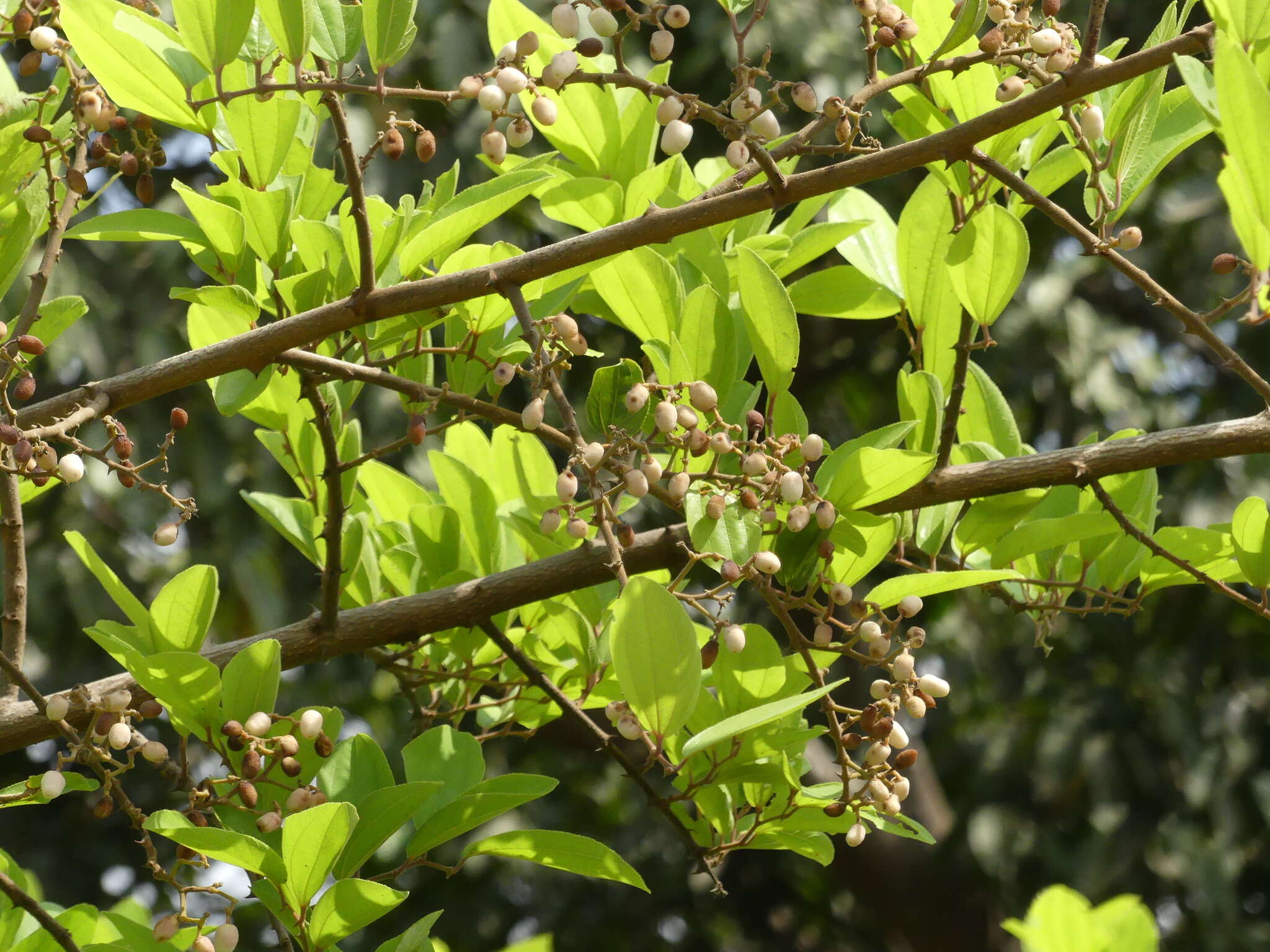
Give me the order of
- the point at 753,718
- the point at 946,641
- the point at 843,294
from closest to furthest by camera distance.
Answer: the point at 753,718 < the point at 843,294 < the point at 946,641

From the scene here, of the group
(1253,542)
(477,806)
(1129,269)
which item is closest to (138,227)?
(477,806)

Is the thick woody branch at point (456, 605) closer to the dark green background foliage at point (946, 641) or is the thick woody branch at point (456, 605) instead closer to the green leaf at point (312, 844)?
the green leaf at point (312, 844)

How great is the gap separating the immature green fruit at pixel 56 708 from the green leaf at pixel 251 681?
0.19 feet

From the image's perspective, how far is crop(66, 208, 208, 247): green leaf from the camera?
1.70 feet

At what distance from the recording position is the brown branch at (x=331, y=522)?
0.55 metres

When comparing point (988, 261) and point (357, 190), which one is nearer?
point (357, 190)

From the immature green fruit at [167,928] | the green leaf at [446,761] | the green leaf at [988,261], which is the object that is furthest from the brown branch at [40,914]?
the green leaf at [988,261]

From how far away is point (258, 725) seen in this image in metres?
0.48

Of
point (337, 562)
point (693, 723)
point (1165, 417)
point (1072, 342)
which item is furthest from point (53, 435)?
point (1165, 417)

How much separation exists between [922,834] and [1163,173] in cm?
240

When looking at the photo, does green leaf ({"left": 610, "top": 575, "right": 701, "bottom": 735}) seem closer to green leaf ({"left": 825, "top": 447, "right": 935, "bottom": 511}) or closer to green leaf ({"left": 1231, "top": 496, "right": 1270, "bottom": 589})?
green leaf ({"left": 825, "top": 447, "right": 935, "bottom": 511})

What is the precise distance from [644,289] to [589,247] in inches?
4.4

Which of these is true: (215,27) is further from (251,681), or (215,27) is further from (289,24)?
(251,681)

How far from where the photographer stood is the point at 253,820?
1.67ft
